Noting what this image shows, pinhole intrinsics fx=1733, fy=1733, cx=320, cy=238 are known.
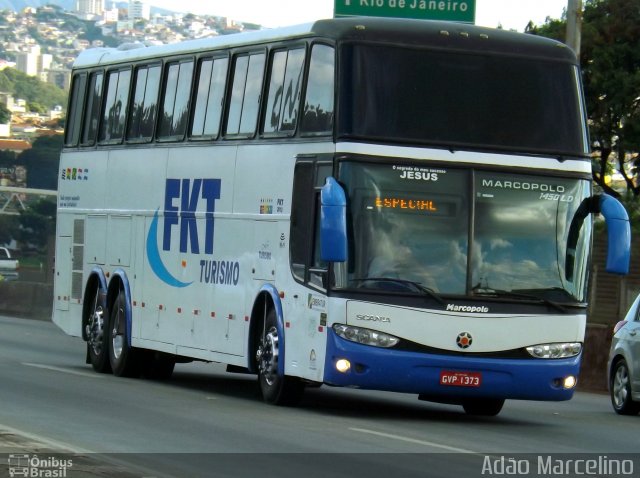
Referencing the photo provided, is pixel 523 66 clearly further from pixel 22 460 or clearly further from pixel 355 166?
pixel 22 460

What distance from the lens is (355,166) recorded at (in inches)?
648

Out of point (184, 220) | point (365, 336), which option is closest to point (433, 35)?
point (365, 336)

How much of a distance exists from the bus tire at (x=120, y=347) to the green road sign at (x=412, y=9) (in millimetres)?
5359

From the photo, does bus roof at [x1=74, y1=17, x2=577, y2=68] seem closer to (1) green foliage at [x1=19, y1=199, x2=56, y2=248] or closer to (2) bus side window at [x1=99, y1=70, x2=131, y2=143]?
(2) bus side window at [x1=99, y1=70, x2=131, y2=143]

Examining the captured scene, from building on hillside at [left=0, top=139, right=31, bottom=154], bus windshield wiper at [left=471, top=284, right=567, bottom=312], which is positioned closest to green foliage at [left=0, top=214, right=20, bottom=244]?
building on hillside at [left=0, top=139, right=31, bottom=154]

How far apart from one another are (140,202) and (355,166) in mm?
6316

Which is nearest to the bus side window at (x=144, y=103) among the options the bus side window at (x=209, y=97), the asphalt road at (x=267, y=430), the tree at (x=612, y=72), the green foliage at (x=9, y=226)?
the bus side window at (x=209, y=97)

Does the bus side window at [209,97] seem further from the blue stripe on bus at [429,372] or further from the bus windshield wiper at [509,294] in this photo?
the bus windshield wiper at [509,294]

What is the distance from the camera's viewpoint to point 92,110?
24.4 meters

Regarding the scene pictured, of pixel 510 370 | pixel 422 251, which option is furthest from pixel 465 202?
pixel 510 370

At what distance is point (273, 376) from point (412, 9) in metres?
8.66

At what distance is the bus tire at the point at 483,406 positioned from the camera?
60.0ft

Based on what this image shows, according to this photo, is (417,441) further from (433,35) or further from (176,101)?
(176,101)

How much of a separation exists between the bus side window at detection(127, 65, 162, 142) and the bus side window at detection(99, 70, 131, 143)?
0.33m
